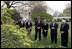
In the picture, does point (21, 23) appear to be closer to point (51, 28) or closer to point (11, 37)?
point (11, 37)

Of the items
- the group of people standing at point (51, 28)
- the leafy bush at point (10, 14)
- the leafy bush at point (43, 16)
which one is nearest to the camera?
the leafy bush at point (10, 14)

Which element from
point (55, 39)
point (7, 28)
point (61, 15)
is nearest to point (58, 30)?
point (55, 39)

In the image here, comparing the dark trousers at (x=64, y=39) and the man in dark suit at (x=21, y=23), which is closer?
the man in dark suit at (x=21, y=23)

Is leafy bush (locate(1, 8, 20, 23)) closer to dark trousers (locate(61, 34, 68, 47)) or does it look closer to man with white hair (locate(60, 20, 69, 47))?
man with white hair (locate(60, 20, 69, 47))

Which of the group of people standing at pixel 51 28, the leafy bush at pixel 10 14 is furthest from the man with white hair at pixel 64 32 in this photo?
the leafy bush at pixel 10 14

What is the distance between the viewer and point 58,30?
4051mm

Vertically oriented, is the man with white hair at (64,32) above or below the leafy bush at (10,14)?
below

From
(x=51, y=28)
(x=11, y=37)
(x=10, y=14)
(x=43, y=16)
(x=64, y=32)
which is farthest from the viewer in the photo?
(x=64, y=32)

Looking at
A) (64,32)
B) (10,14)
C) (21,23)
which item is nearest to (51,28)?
(64,32)

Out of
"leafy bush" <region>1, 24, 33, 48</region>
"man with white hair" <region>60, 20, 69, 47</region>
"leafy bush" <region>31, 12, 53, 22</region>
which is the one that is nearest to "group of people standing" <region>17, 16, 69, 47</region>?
"man with white hair" <region>60, 20, 69, 47</region>

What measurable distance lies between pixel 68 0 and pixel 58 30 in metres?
1.03

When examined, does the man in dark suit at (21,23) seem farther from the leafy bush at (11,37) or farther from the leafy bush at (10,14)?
the leafy bush at (11,37)

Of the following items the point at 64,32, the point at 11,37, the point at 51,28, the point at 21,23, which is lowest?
the point at 64,32

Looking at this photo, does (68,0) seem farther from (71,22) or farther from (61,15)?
(71,22)
